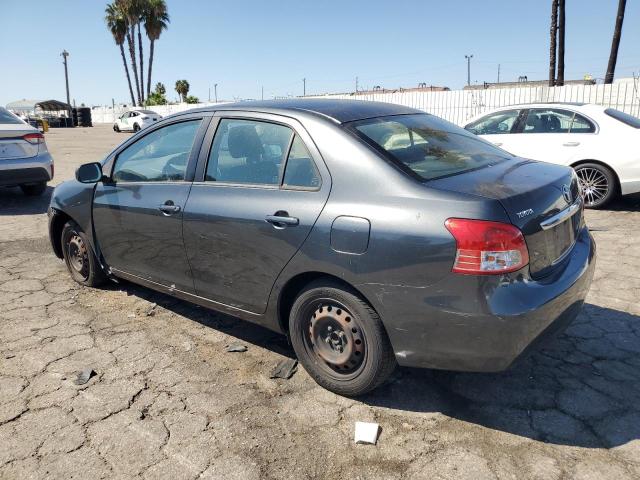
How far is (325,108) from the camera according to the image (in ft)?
10.5

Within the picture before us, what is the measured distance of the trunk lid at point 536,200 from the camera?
2490 mm

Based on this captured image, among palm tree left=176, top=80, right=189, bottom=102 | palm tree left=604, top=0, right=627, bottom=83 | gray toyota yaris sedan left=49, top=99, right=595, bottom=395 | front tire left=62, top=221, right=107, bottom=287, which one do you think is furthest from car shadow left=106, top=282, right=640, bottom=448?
palm tree left=176, top=80, right=189, bottom=102

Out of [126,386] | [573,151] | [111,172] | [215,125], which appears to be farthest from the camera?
[573,151]

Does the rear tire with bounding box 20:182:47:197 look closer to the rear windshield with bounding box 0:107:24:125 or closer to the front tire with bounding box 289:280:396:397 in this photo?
the rear windshield with bounding box 0:107:24:125

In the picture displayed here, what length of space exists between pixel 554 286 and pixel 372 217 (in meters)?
0.98

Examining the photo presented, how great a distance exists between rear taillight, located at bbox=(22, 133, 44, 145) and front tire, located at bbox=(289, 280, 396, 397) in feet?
23.9

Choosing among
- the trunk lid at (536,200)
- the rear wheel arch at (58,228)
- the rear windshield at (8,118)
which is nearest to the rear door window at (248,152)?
the trunk lid at (536,200)

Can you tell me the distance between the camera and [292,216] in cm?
286

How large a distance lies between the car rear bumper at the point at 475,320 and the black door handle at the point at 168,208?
1662 millimetres

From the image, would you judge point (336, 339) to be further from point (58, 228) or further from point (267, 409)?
point (58, 228)

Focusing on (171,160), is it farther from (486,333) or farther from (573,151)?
(573,151)

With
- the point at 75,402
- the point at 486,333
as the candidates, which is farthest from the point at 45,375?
the point at 486,333

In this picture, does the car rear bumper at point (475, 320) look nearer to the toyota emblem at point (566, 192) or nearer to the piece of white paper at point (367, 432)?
the piece of white paper at point (367, 432)

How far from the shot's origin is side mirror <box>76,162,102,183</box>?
4.06 meters
